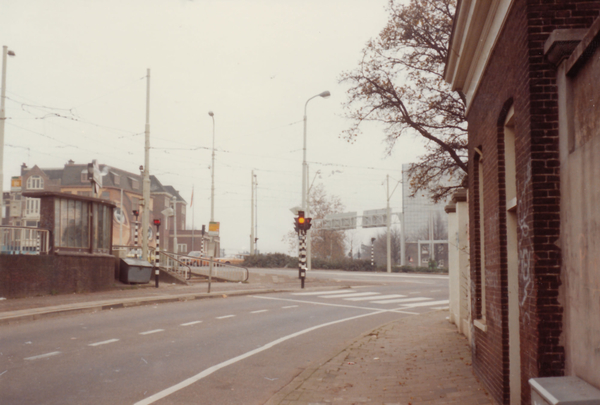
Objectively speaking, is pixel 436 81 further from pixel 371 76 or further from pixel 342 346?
pixel 342 346

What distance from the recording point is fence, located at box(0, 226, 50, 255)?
17.1 meters

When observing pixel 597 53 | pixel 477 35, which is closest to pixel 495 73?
pixel 477 35

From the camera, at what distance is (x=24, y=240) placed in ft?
58.9

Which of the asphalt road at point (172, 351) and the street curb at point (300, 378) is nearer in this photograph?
the street curb at point (300, 378)

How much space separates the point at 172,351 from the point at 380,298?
13.8 meters

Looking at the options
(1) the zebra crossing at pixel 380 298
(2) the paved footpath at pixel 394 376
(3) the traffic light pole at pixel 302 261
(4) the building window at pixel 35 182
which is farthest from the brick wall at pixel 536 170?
(4) the building window at pixel 35 182

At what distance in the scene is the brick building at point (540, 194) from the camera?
3949mm

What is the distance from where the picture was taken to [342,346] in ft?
35.0

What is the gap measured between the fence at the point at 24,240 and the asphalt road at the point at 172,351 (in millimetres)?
4366

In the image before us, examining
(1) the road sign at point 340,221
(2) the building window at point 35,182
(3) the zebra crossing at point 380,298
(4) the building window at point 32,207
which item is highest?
(2) the building window at point 35,182

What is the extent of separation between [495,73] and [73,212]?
1731 centimetres

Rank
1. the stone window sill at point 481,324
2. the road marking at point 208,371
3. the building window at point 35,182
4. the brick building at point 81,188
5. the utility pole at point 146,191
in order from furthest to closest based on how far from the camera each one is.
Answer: the building window at point 35,182 < the brick building at point 81,188 < the utility pole at point 146,191 < the stone window sill at point 481,324 < the road marking at point 208,371

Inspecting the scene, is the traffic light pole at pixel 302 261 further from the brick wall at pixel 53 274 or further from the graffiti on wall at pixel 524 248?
the graffiti on wall at pixel 524 248

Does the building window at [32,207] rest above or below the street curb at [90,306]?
above
